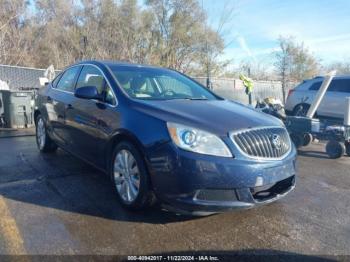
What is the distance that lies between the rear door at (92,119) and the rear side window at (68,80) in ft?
0.73

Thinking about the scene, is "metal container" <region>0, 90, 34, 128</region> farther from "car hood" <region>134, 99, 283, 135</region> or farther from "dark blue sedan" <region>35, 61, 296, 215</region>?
"car hood" <region>134, 99, 283, 135</region>

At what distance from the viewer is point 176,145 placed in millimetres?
3160

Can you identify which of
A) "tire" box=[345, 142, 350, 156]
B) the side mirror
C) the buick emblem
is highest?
the side mirror

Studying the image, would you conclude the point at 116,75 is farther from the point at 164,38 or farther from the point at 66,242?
the point at 164,38

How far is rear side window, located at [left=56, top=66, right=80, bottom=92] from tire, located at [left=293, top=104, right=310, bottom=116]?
8.17 m

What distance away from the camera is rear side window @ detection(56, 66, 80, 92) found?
5.16 meters

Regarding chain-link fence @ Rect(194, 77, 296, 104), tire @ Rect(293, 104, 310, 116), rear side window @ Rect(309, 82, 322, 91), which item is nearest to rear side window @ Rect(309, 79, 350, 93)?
rear side window @ Rect(309, 82, 322, 91)

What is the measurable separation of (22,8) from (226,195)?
3033cm

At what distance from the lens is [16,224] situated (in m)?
3.43

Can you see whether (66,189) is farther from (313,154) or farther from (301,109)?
(301,109)

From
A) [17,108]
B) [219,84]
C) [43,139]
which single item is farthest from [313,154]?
[219,84]

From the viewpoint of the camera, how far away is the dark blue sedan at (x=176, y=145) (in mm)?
3137

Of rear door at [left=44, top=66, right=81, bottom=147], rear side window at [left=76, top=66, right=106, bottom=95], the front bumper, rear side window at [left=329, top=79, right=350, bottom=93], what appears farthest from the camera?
rear side window at [left=329, top=79, right=350, bottom=93]

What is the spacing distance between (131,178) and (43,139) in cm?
323
